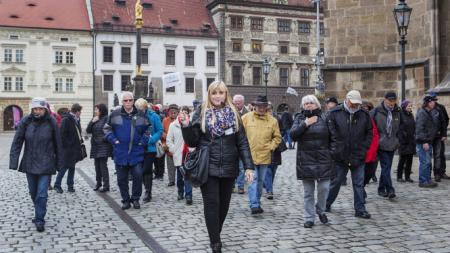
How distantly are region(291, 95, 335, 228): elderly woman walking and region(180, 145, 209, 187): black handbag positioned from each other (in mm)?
1851

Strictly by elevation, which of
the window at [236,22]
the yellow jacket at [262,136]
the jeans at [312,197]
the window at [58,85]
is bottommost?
the jeans at [312,197]

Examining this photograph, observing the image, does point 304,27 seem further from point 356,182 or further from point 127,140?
point 356,182

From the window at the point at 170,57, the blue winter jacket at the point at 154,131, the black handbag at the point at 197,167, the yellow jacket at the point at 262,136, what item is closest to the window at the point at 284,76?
the window at the point at 170,57

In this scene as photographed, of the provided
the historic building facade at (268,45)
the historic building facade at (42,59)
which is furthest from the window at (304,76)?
the historic building facade at (42,59)

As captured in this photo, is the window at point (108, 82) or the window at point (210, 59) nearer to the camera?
the window at point (108, 82)

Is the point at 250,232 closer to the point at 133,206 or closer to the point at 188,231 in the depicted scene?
the point at 188,231

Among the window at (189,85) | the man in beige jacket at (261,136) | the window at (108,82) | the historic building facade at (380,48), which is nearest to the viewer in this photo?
the man in beige jacket at (261,136)

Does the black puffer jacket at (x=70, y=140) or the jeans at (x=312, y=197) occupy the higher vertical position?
the black puffer jacket at (x=70, y=140)

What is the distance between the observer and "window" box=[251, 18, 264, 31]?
55344mm

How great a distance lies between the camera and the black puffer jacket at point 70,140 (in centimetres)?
1088

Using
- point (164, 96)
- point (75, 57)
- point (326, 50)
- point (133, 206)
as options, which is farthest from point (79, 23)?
point (133, 206)

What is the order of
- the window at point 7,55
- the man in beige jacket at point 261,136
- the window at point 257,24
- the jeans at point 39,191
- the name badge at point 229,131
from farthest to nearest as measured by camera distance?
1. the window at point 257,24
2. the window at point 7,55
3. the man in beige jacket at point 261,136
4. the jeans at point 39,191
5. the name badge at point 229,131

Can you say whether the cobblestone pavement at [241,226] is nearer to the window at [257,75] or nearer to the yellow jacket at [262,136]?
the yellow jacket at [262,136]

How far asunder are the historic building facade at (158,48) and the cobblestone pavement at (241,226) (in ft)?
138
